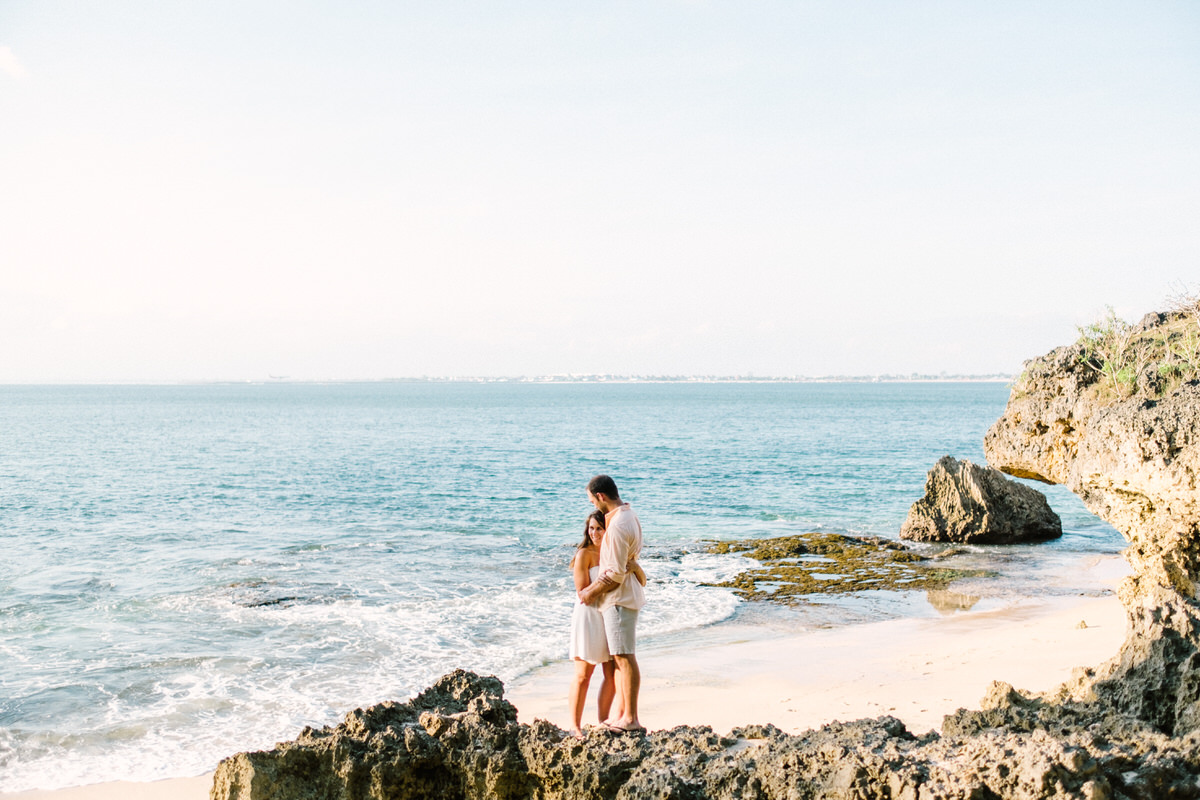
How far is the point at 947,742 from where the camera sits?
4410mm

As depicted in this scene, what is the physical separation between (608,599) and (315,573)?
13.0 meters

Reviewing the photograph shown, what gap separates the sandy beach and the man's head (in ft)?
10.4

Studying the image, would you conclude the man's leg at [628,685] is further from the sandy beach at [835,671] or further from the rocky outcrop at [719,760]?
the sandy beach at [835,671]

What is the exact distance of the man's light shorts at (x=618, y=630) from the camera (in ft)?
20.3

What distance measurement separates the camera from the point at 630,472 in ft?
133

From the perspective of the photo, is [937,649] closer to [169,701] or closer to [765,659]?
[765,659]

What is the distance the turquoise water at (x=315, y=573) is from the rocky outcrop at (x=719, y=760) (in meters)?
3.96

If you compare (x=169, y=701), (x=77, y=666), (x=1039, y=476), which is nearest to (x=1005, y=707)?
(x=1039, y=476)

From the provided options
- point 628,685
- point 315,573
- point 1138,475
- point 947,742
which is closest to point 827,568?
point 315,573

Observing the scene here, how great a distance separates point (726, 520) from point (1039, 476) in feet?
56.1

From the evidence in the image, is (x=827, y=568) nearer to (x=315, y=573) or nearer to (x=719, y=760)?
(x=315, y=573)

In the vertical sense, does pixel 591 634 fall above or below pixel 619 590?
below

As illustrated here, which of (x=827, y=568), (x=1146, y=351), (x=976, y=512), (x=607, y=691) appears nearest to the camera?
(x=607, y=691)

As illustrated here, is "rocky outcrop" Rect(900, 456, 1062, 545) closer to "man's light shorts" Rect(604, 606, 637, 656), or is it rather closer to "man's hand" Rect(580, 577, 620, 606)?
"man's light shorts" Rect(604, 606, 637, 656)
